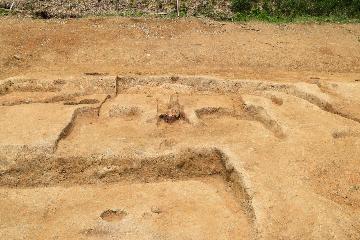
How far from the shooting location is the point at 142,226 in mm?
7492

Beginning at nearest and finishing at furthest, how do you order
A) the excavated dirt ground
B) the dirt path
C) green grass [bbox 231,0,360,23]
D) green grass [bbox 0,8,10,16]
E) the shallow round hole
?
the excavated dirt ground, the shallow round hole, the dirt path, green grass [bbox 0,8,10,16], green grass [bbox 231,0,360,23]

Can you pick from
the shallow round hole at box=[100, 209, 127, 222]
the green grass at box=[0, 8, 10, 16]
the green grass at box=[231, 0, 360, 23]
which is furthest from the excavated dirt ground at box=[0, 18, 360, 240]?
the green grass at box=[231, 0, 360, 23]

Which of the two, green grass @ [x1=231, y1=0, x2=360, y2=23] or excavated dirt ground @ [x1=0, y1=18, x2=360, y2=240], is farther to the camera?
green grass @ [x1=231, y1=0, x2=360, y2=23]

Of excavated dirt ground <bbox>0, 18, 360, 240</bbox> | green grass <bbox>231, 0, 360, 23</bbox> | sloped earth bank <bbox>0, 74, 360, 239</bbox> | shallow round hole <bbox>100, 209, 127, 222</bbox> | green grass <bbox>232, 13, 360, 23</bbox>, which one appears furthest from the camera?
green grass <bbox>231, 0, 360, 23</bbox>

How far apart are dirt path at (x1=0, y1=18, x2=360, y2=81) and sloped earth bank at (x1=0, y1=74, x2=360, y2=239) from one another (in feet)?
5.57

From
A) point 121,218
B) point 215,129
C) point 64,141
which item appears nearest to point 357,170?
point 215,129

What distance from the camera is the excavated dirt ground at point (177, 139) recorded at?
755 centimetres

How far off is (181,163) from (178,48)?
19.7ft

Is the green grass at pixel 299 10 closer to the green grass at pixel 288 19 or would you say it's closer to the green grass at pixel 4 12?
the green grass at pixel 288 19

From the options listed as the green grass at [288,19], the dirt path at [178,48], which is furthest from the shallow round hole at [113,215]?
the green grass at [288,19]

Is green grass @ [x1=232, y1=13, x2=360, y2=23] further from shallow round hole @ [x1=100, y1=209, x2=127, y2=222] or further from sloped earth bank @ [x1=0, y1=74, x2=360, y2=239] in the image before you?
shallow round hole @ [x1=100, y1=209, x2=127, y2=222]

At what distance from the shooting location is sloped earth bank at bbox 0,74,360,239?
7434 mm

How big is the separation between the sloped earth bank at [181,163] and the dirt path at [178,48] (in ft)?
5.57

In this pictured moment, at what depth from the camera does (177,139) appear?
9.32m
